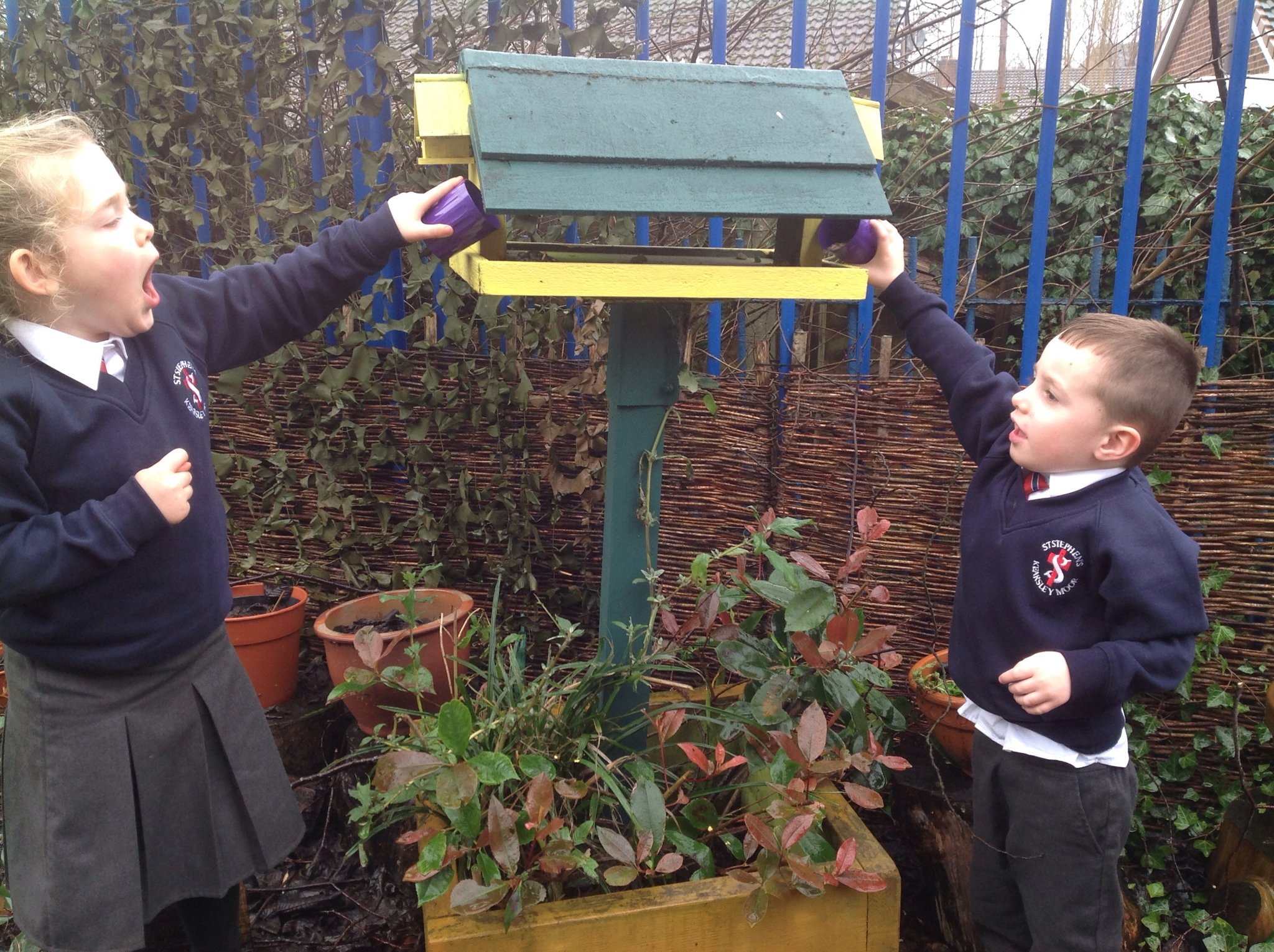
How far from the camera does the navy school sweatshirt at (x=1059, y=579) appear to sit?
141 centimetres

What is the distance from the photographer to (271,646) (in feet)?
8.85

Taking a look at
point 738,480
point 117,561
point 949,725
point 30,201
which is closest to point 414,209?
point 30,201

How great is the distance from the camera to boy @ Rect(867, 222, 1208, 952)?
1.42 m

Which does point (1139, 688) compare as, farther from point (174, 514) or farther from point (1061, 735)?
point (174, 514)

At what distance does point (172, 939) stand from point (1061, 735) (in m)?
2.08

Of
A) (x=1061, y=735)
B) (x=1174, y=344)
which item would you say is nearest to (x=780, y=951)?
(x=1061, y=735)

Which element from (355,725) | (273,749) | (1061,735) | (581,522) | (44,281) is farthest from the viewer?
(581,522)

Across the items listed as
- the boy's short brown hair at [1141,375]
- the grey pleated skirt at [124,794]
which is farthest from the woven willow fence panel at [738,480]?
the grey pleated skirt at [124,794]

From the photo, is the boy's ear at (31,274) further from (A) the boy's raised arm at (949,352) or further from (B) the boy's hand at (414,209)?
(A) the boy's raised arm at (949,352)

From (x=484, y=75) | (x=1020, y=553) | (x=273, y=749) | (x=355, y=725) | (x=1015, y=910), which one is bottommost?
(x=355, y=725)

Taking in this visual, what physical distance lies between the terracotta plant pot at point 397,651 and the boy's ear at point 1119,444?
4.93 ft

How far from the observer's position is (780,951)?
63.6 inches

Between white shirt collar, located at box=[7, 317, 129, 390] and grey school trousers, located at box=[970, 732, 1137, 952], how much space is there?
1.68 m

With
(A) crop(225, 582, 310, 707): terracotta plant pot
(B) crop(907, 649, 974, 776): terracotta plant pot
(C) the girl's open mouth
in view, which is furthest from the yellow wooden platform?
(A) crop(225, 582, 310, 707): terracotta plant pot
